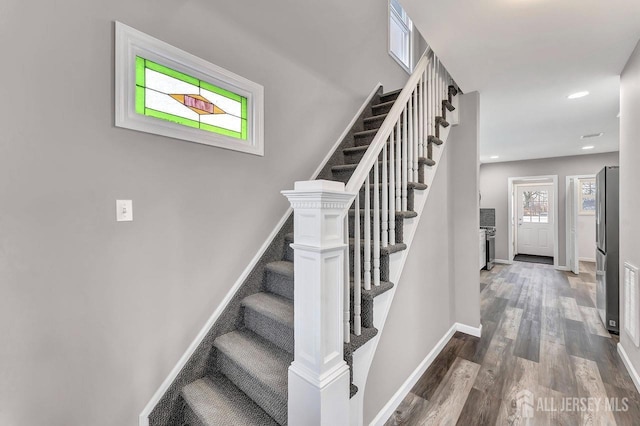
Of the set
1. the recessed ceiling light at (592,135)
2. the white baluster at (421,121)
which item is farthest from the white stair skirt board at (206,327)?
the recessed ceiling light at (592,135)

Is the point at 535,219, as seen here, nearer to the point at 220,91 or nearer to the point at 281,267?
the point at 281,267

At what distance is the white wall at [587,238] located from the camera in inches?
267

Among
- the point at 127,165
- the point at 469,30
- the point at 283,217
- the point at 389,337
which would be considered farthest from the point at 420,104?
the point at 127,165

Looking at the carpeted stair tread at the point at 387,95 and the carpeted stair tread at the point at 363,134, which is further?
the carpeted stair tread at the point at 387,95

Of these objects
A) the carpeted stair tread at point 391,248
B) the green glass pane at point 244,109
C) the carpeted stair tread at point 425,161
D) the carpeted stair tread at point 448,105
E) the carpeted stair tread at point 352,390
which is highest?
the carpeted stair tread at point 448,105

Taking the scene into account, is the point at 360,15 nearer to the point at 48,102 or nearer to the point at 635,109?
the point at 635,109

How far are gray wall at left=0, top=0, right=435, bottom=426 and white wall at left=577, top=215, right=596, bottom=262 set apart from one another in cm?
834

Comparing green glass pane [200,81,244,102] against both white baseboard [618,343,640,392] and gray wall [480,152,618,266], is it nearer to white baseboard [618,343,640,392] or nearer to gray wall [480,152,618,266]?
white baseboard [618,343,640,392]

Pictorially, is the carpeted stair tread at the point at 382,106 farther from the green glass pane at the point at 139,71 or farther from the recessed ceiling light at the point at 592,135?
the recessed ceiling light at the point at 592,135

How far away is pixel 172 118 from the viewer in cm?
162

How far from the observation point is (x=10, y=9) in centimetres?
113

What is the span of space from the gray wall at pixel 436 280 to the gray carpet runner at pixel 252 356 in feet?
1.13

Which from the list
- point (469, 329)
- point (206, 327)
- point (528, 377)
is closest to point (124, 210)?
point (206, 327)

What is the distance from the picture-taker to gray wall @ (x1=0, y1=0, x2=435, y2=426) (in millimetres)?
1151
